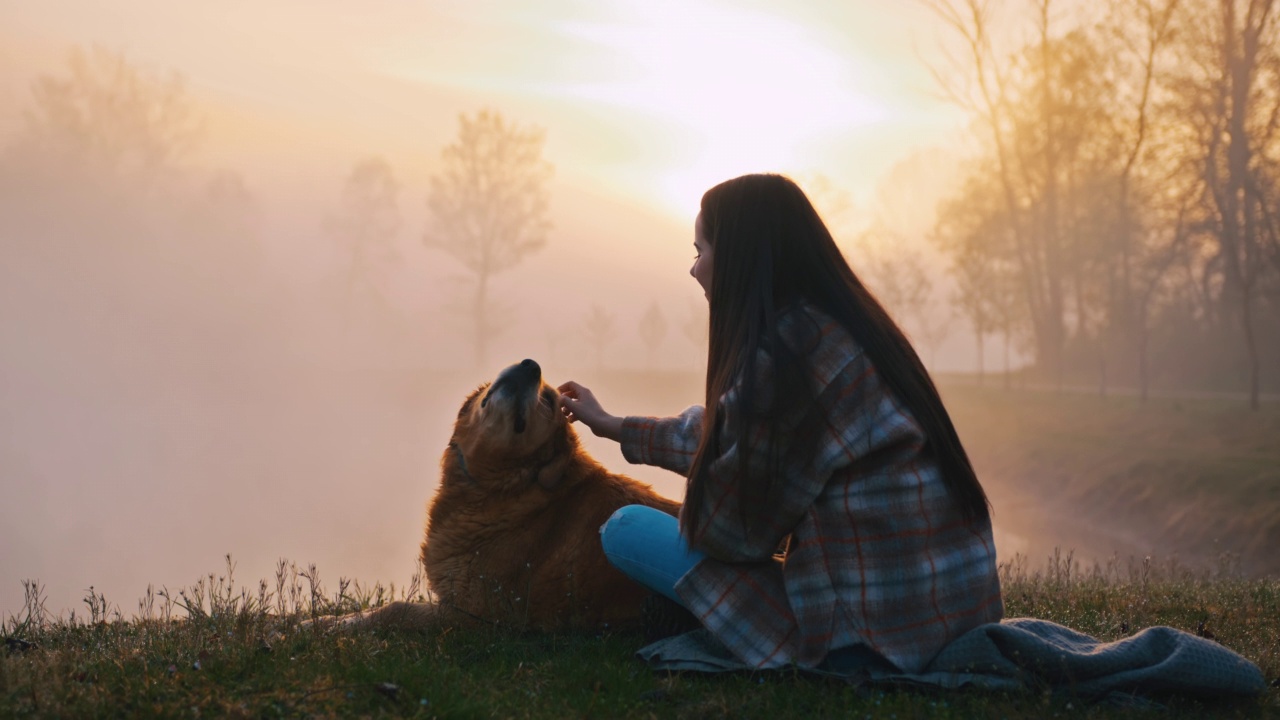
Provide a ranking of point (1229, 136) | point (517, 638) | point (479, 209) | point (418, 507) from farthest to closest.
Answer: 1. point (479, 209)
2. point (418, 507)
3. point (1229, 136)
4. point (517, 638)

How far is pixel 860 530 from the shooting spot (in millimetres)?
3453

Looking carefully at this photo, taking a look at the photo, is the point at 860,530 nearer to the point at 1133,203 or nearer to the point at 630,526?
the point at 630,526

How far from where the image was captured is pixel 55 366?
142 ft

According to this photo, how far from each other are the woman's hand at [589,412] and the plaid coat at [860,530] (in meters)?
0.78

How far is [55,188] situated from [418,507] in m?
31.5

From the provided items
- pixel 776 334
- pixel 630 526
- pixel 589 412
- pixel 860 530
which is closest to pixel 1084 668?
pixel 860 530

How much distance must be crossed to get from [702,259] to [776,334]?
23.5 inches

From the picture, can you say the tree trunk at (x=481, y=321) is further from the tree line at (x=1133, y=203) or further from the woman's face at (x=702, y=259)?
the woman's face at (x=702, y=259)

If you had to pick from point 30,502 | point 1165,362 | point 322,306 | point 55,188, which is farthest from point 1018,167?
point 55,188

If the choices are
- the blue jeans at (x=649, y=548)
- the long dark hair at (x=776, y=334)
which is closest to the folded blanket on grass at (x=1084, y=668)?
the long dark hair at (x=776, y=334)

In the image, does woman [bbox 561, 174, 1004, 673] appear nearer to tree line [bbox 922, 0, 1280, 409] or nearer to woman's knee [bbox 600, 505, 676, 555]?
woman's knee [bbox 600, 505, 676, 555]

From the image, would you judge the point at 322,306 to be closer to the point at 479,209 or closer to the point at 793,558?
the point at 479,209

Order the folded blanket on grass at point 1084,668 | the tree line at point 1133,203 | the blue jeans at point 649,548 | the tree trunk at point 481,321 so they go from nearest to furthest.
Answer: the folded blanket on grass at point 1084,668 → the blue jeans at point 649,548 → the tree line at point 1133,203 → the tree trunk at point 481,321

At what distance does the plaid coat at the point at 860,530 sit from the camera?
3.44m
